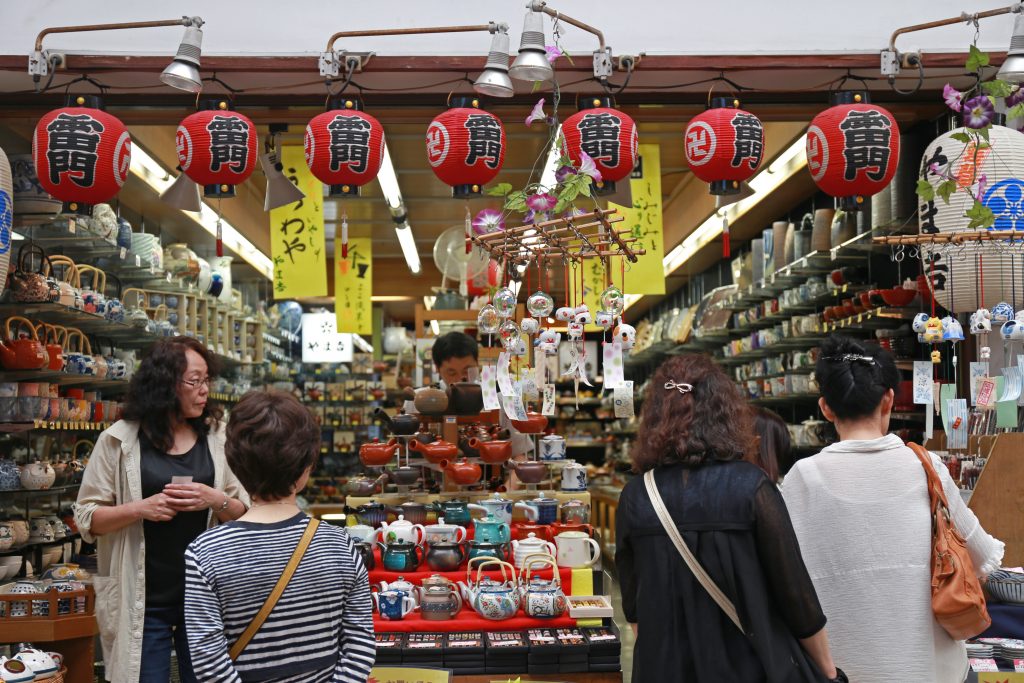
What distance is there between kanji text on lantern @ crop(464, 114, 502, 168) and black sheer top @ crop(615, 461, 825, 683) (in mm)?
2526

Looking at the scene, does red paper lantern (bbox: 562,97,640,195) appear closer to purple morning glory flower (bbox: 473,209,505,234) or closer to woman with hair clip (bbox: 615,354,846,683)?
purple morning glory flower (bbox: 473,209,505,234)

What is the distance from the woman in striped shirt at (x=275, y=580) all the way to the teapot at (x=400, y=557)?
1.71m

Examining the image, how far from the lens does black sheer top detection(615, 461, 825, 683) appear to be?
81.0 inches

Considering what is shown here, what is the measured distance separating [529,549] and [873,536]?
145 centimetres

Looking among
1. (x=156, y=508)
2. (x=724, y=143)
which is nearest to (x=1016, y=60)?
(x=724, y=143)

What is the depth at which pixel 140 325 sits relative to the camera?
6.74 meters

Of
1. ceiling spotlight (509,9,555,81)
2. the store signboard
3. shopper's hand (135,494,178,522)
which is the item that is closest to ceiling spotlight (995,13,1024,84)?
ceiling spotlight (509,9,555,81)

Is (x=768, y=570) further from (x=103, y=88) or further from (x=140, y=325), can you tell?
(x=140, y=325)

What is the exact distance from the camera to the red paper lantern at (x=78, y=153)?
425cm

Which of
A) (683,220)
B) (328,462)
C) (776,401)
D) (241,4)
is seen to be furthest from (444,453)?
(328,462)

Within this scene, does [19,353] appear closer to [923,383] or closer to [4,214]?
[4,214]

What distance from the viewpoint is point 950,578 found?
2.54m

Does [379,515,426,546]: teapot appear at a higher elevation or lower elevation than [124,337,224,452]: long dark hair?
lower

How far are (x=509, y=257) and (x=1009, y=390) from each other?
7.07 ft
